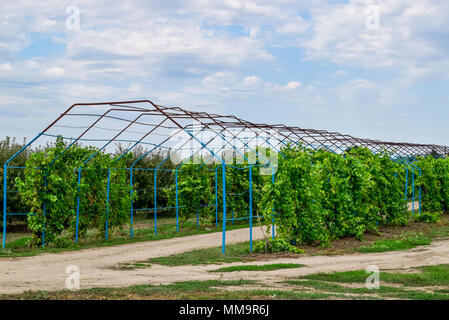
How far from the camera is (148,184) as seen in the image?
28.9 metres

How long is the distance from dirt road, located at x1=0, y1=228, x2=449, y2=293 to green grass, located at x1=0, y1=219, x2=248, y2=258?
72 centimetres

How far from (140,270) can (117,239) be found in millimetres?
7018

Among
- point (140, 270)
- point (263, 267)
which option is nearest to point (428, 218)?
point (263, 267)

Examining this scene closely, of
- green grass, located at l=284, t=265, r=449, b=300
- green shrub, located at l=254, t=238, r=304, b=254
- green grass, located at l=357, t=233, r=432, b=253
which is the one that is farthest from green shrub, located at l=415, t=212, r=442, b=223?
green grass, located at l=284, t=265, r=449, b=300

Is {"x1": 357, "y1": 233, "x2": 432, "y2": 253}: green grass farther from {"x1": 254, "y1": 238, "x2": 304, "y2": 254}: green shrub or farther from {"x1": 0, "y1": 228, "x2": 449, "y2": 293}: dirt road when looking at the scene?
{"x1": 254, "y1": 238, "x2": 304, "y2": 254}: green shrub

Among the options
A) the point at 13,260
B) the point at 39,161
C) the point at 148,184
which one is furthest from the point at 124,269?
the point at 148,184

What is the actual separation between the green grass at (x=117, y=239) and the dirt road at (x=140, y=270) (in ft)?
2.37

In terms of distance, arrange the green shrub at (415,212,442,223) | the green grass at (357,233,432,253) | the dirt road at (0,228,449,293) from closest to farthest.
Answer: the dirt road at (0,228,449,293) → the green grass at (357,233,432,253) → the green shrub at (415,212,442,223)

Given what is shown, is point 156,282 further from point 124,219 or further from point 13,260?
point 124,219

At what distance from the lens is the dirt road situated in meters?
11.0

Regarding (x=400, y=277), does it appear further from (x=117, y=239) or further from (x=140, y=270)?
(x=117, y=239)

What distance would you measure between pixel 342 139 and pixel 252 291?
67.7ft

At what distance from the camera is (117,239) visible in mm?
19375

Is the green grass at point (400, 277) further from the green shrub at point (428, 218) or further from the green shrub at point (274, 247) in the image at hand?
the green shrub at point (428, 218)
